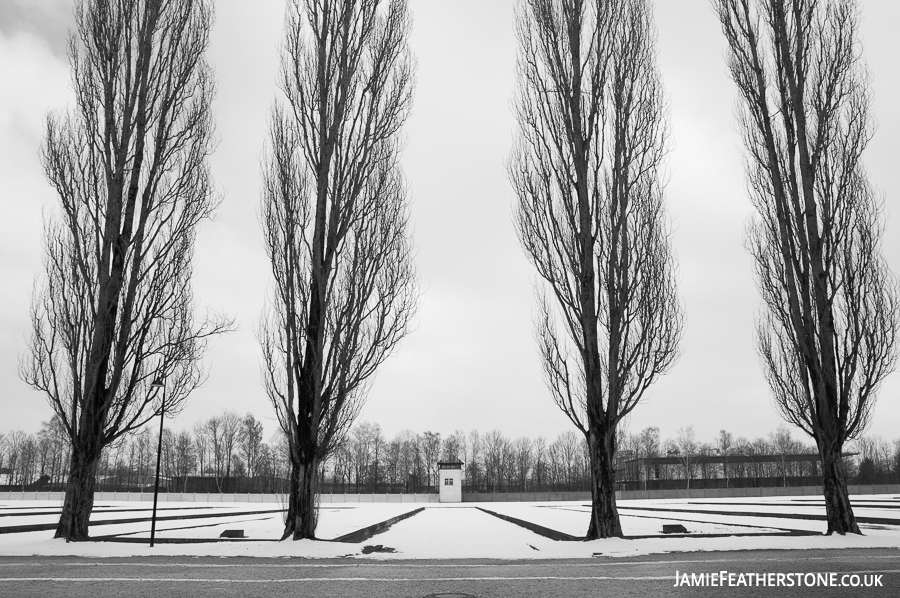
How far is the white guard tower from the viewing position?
53.7 metres

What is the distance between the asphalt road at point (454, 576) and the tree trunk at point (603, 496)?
8.43ft

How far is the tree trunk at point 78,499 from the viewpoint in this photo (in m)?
14.1

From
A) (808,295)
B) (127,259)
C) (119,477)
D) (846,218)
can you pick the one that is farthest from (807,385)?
(119,477)

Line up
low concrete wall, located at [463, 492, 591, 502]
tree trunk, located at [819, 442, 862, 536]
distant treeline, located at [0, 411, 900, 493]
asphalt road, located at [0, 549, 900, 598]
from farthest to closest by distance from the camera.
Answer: distant treeline, located at [0, 411, 900, 493] → low concrete wall, located at [463, 492, 591, 502] → tree trunk, located at [819, 442, 862, 536] → asphalt road, located at [0, 549, 900, 598]

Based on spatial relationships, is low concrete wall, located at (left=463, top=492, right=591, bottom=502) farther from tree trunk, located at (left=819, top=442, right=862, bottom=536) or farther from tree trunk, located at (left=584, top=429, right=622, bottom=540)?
tree trunk, located at (left=584, top=429, right=622, bottom=540)

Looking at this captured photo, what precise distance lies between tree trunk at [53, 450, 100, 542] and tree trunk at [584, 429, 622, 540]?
36.5ft

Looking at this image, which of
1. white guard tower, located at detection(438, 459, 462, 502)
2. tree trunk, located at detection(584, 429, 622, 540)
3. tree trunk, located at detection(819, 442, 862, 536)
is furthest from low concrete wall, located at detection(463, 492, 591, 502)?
tree trunk, located at detection(584, 429, 622, 540)

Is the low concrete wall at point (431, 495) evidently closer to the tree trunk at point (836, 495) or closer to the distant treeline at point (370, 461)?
the distant treeline at point (370, 461)

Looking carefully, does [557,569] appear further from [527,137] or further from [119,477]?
[119,477]

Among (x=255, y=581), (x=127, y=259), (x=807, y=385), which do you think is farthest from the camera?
(x=127, y=259)

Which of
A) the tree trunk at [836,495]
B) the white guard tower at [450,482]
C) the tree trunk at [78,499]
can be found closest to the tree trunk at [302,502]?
the tree trunk at [78,499]

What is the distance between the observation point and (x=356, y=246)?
15.6 meters

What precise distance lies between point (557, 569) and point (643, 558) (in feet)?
6.85

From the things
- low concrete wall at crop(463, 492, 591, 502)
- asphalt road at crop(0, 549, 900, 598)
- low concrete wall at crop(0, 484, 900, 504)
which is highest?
asphalt road at crop(0, 549, 900, 598)
